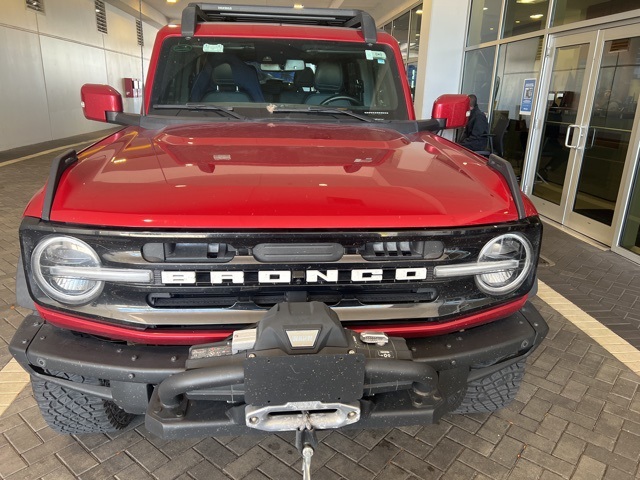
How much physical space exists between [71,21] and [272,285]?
1562 centimetres

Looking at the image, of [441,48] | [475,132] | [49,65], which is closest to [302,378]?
[475,132]

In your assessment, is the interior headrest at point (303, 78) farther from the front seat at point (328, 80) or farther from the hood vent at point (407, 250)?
the hood vent at point (407, 250)

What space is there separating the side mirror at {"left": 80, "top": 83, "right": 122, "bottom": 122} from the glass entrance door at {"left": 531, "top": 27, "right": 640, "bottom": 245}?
16.3 feet

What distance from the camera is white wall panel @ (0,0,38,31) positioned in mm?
10555

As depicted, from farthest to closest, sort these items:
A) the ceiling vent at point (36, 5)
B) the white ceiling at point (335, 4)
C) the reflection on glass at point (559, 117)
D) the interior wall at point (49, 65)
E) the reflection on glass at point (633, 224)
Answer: the white ceiling at point (335, 4)
the ceiling vent at point (36, 5)
the interior wall at point (49, 65)
the reflection on glass at point (559, 117)
the reflection on glass at point (633, 224)

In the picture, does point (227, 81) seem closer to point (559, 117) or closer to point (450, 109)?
point (450, 109)

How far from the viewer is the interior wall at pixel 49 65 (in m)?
10.9

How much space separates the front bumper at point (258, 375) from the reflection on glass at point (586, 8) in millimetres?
5090

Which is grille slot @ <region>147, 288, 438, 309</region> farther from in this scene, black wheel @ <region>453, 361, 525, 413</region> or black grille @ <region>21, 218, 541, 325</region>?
black wheel @ <region>453, 361, 525, 413</region>

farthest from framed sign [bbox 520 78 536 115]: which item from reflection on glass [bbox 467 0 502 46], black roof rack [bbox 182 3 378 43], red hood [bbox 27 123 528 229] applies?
red hood [bbox 27 123 528 229]

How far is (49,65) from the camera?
1275 centimetres

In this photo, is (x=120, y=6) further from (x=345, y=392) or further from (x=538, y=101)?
(x=345, y=392)

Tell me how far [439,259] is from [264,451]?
1.26 metres

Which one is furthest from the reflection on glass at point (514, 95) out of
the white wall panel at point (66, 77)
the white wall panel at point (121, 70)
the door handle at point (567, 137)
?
the white wall panel at point (121, 70)
